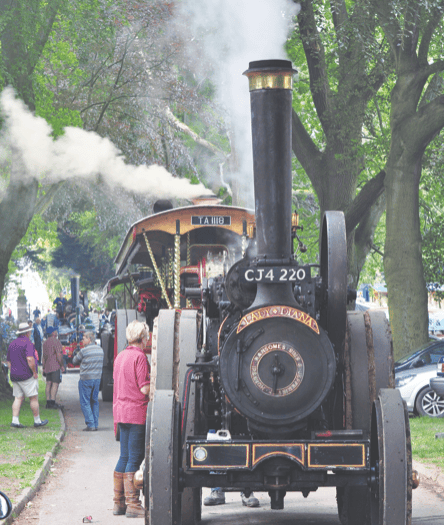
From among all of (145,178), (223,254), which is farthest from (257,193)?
(145,178)

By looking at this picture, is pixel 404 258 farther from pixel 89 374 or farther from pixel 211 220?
Result: pixel 89 374

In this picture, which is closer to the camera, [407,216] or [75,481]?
[75,481]

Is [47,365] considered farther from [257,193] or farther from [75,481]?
[257,193]

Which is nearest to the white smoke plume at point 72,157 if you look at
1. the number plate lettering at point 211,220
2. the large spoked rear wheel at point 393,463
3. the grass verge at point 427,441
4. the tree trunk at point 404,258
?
the number plate lettering at point 211,220

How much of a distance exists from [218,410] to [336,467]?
4.10 ft

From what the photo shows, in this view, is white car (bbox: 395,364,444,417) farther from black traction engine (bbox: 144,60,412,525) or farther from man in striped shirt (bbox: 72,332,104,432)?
black traction engine (bbox: 144,60,412,525)

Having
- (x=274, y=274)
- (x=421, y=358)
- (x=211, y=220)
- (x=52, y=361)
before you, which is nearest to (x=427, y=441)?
(x=421, y=358)

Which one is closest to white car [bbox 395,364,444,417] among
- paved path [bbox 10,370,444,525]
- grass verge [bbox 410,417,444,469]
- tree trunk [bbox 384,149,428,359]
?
grass verge [bbox 410,417,444,469]

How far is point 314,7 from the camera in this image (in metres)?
15.6

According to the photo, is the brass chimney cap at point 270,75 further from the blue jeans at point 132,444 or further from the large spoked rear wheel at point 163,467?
the blue jeans at point 132,444

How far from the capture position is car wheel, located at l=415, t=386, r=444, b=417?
13.3 m

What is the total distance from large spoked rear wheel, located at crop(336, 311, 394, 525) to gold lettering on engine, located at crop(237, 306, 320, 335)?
944mm

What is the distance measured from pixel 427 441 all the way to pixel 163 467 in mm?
6311

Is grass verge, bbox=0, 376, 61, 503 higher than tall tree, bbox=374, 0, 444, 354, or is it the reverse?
tall tree, bbox=374, 0, 444, 354
